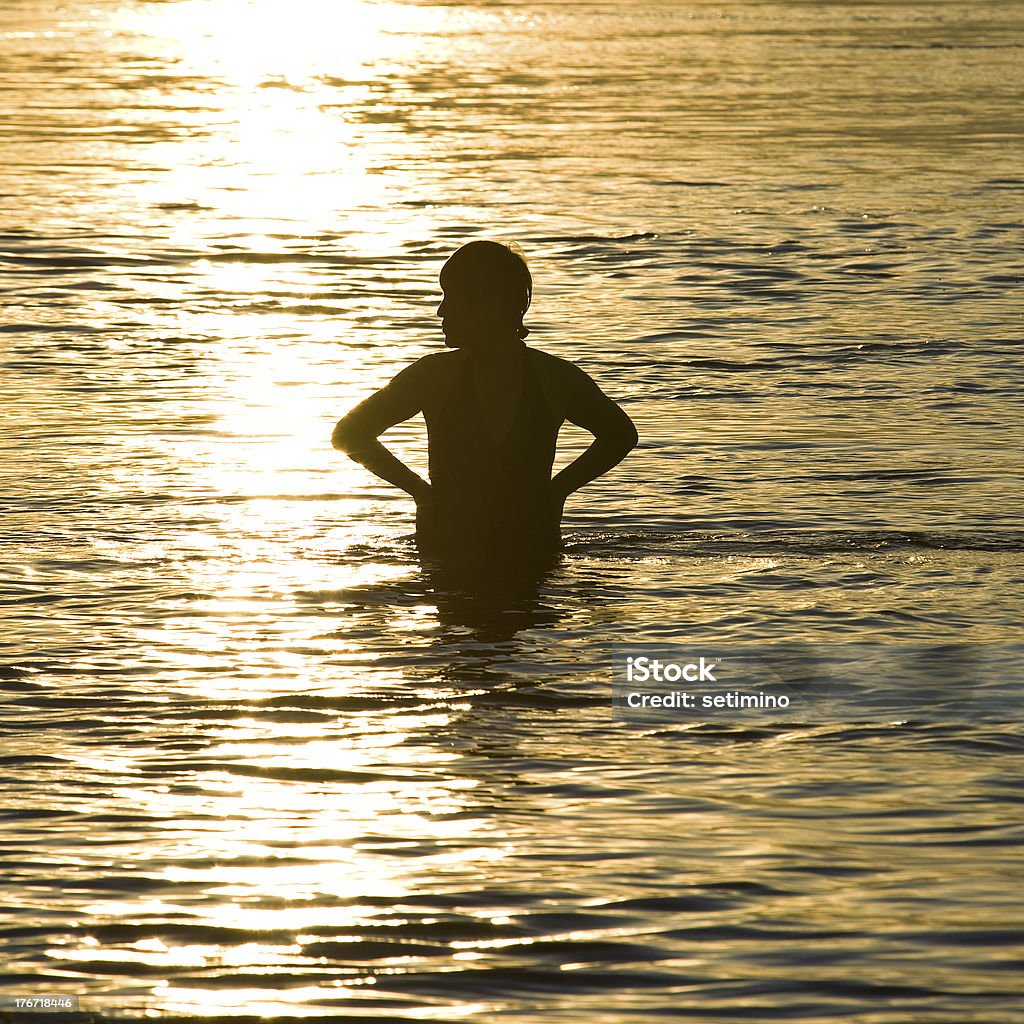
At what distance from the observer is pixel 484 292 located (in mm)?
8336

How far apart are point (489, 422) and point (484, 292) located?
0.61m

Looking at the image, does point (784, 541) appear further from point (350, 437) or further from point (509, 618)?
point (350, 437)

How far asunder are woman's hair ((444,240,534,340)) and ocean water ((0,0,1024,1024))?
1.31 m

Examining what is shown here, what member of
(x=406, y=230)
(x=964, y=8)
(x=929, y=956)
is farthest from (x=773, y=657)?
(x=964, y=8)

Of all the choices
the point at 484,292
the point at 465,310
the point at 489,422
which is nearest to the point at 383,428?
the point at 489,422

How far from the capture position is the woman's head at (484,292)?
827 cm

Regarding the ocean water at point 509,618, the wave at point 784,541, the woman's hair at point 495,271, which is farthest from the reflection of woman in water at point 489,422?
the wave at point 784,541

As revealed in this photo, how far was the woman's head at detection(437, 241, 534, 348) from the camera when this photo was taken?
326 inches

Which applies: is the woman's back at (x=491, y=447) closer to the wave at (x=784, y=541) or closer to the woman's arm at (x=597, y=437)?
the woman's arm at (x=597, y=437)

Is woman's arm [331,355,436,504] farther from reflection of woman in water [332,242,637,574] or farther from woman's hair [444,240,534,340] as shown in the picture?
woman's hair [444,240,534,340]

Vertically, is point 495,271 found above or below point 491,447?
above

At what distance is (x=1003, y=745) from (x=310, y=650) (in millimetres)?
2719

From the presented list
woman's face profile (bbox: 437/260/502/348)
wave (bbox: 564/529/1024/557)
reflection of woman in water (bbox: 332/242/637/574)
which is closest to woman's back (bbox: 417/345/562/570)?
reflection of woman in water (bbox: 332/242/637/574)

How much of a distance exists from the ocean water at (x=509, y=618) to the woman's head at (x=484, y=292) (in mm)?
1153
